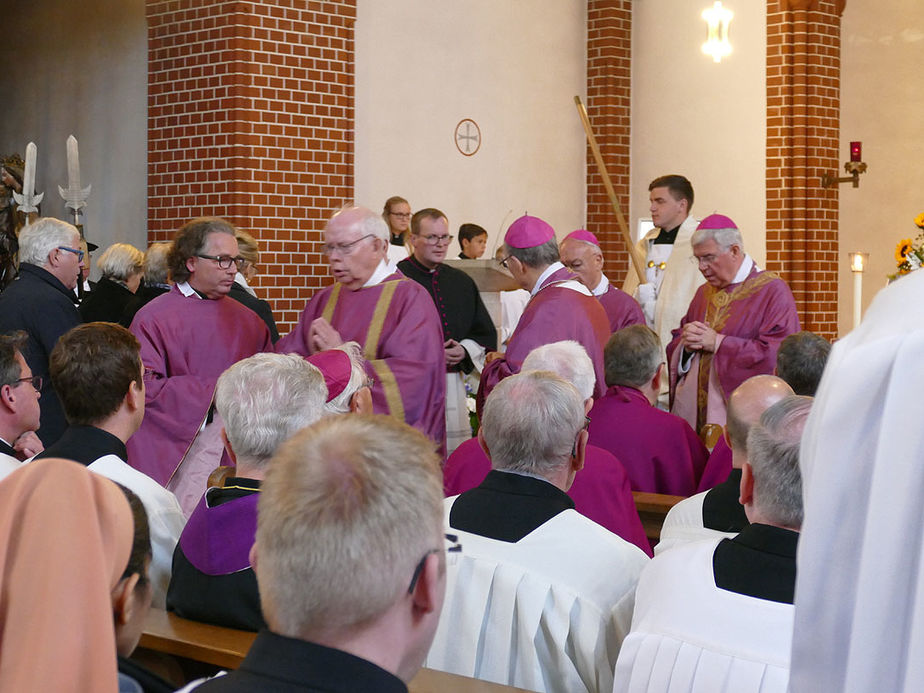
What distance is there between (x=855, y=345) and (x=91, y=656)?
1.10 metres

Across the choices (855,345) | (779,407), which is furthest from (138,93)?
(855,345)

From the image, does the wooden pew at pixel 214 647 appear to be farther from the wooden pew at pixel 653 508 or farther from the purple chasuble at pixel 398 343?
the purple chasuble at pixel 398 343

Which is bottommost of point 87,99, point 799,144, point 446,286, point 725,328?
point 725,328

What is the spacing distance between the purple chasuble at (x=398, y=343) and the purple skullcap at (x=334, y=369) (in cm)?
111

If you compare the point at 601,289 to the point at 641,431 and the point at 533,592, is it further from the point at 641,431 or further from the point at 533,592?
the point at 533,592

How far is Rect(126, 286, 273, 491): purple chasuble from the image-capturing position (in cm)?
558

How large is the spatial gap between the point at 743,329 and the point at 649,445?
233 centimetres

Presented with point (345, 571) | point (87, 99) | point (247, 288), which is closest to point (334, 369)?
point (345, 571)

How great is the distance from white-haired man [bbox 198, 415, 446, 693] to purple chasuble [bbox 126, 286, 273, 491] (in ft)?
13.2

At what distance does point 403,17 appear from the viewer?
35.2 ft

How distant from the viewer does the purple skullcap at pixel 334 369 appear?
4414 millimetres

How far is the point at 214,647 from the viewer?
8.83ft

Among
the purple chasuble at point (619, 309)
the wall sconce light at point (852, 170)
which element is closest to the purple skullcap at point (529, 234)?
the purple chasuble at point (619, 309)

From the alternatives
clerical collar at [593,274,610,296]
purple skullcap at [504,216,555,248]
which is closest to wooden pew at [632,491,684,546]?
purple skullcap at [504,216,555,248]
